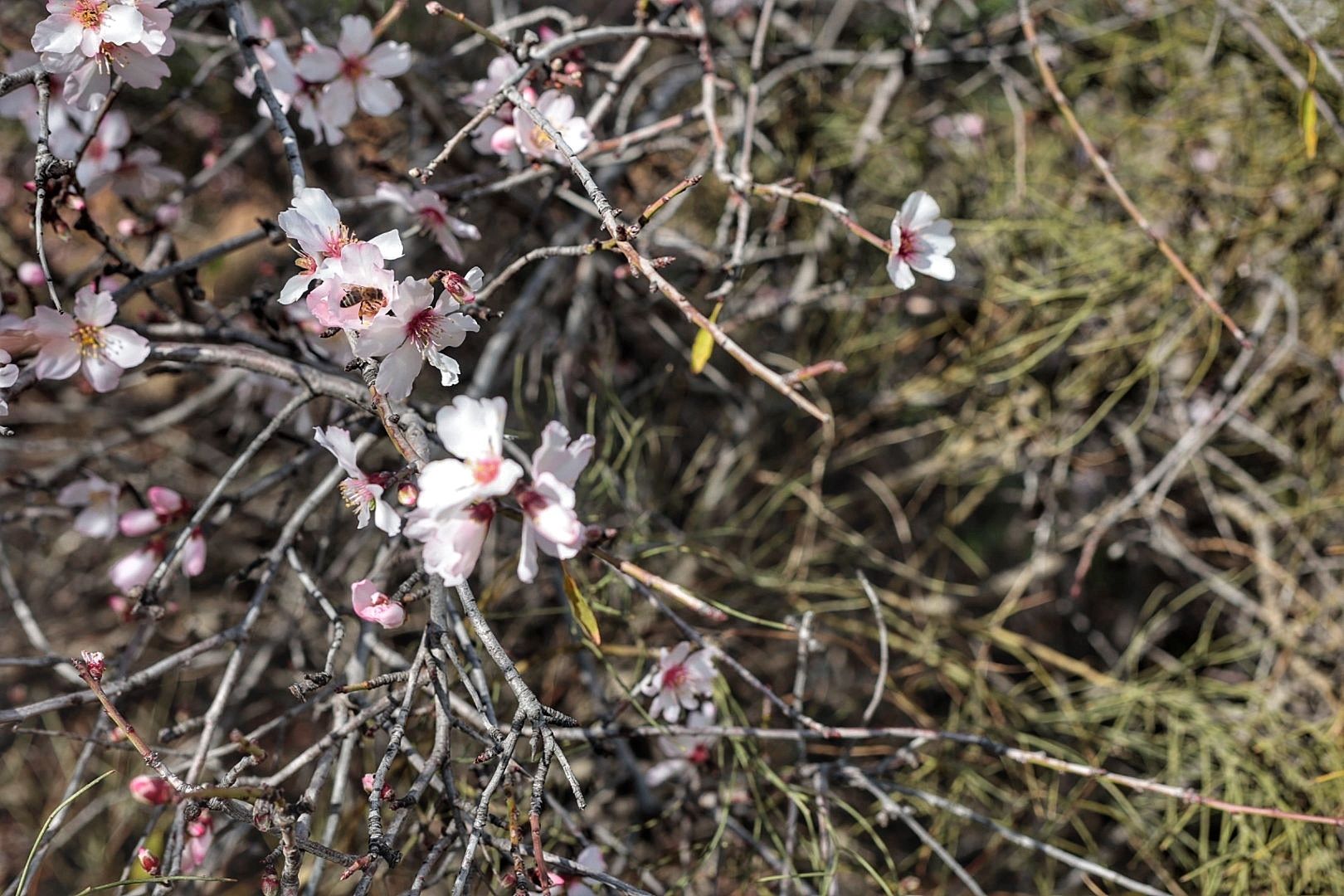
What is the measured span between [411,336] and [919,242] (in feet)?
2.00

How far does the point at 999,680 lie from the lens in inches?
71.0

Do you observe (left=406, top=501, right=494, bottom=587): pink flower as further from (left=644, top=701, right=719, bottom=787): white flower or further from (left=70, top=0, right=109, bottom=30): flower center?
(left=70, top=0, right=109, bottom=30): flower center

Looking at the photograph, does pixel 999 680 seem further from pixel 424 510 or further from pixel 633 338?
pixel 424 510

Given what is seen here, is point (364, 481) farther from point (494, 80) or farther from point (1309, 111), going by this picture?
point (1309, 111)

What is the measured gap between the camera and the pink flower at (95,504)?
52.0 inches

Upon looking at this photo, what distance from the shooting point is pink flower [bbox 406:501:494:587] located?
776 mm

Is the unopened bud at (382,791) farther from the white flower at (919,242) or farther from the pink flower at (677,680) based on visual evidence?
the white flower at (919,242)

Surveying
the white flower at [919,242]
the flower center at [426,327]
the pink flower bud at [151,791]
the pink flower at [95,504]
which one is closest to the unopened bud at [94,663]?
the pink flower bud at [151,791]

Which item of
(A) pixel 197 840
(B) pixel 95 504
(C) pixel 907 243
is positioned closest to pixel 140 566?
(B) pixel 95 504

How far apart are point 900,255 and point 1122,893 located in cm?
125

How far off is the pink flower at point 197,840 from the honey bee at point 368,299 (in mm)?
570

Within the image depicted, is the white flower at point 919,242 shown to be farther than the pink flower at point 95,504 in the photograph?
No

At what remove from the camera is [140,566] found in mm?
1192

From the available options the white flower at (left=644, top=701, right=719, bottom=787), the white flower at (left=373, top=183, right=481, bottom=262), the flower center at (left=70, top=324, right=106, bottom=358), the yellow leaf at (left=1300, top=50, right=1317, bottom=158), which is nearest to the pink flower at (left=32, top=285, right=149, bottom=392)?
the flower center at (left=70, top=324, right=106, bottom=358)
